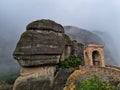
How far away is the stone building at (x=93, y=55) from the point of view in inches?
1471

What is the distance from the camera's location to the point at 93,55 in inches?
1580

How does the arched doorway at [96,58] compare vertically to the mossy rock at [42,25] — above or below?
below

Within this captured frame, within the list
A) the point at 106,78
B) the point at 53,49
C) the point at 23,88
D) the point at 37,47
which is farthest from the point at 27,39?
the point at 106,78

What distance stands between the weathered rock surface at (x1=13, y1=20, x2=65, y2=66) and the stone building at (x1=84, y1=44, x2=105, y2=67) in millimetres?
4421

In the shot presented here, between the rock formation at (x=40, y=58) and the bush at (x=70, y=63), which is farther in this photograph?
the bush at (x=70, y=63)

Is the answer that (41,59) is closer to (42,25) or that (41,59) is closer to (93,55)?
(42,25)

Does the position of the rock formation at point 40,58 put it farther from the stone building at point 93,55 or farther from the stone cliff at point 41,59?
the stone building at point 93,55

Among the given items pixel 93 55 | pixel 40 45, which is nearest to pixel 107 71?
pixel 40 45

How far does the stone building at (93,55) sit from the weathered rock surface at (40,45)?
4.42m

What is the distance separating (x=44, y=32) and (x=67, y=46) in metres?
4.90

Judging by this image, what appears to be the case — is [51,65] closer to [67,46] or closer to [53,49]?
[53,49]

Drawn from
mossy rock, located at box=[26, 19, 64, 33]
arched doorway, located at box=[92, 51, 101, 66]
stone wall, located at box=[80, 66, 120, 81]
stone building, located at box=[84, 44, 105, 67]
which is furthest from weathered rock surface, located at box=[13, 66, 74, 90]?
arched doorway, located at box=[92, 51, 101, 66]

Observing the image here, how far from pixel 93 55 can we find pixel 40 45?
35.0 feet

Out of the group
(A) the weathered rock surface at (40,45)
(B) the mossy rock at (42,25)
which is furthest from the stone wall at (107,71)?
(B) the mossy rock at (42,25)
